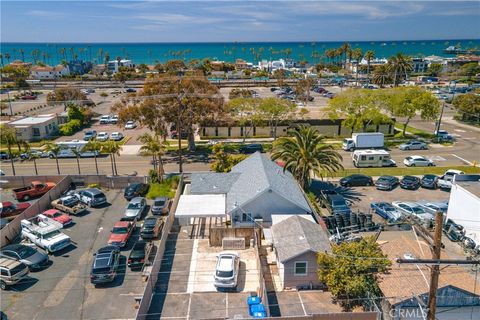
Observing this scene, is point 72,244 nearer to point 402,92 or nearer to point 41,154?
point 41,154

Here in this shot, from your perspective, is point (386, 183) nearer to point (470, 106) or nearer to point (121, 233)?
point (121, 233)

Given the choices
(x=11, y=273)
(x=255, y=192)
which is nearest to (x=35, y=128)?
(x=11, y=273)

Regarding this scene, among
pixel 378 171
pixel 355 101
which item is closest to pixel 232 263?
pixel 378 171

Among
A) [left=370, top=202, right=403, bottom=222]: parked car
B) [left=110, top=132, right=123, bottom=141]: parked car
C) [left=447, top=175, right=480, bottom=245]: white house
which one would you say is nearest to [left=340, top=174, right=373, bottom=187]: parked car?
[left=370, top=202, right=403, bottom=222]: parked car

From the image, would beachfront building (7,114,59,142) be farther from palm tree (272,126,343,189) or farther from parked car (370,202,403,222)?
parked car (370,202,403,222)

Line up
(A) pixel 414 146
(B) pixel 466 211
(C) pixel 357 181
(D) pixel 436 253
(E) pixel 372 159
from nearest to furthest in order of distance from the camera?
A: (D) pixel 436 253
(B) pixel 466 211
(C) pixel 357 181
(E) pixel 372 159
(A) pixel 414 146

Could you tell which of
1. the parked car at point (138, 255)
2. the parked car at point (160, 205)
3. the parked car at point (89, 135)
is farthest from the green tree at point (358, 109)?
the parked car at point (138, 255)

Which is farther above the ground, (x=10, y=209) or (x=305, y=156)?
(x=305, y=156)
